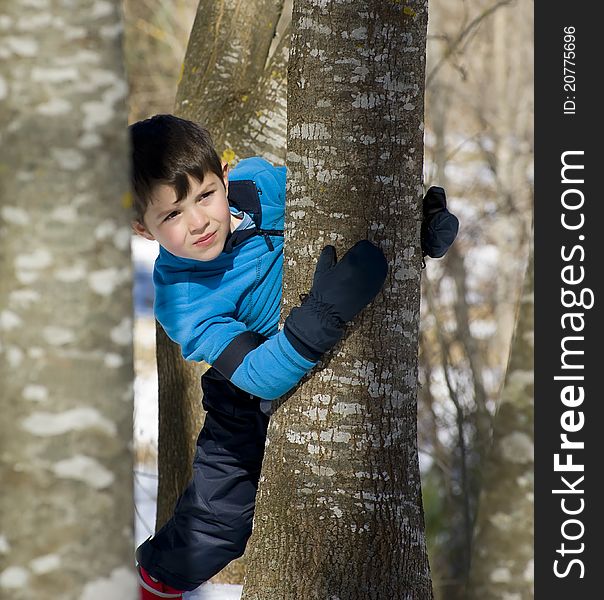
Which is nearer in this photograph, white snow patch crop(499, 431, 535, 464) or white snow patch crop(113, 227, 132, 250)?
white snow patch crop(113, 227, 132, 250)

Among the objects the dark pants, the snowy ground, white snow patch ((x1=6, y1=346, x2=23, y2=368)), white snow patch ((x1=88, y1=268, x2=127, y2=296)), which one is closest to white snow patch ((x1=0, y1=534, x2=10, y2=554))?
white snow patch ((x1=6, y1=346, x2=23, y2=368))

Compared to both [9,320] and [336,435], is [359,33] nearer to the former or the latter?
[336,435]

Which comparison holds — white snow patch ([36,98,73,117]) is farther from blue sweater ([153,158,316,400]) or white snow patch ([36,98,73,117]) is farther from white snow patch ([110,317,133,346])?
blue sweater ([153,158,316,400])

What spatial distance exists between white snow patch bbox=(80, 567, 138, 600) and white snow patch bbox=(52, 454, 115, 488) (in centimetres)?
15

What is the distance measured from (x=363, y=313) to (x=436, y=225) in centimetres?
37

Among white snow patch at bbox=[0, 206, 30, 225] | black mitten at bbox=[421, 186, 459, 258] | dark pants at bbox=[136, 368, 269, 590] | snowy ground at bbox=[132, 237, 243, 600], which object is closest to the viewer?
white snow patch at bbox=[0, 206, 30, 225]

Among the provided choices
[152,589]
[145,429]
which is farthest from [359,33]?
[145,429]

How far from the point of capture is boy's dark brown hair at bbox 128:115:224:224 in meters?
2.70

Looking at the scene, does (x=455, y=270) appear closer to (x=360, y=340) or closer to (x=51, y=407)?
(x=360, y=340)

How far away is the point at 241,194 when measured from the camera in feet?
9.76

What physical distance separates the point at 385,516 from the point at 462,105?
10.2m

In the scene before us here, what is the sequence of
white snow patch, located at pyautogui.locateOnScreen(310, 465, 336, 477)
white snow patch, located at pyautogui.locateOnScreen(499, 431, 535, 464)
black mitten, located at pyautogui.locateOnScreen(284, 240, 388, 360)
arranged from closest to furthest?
black mitten, located at pyautogui.locateOnScreen(284, 240, 388, 360)
white snow patch, located at pyautogui.locateOnScreen(310, 465, 336, 477)
white snow patch, located at pyautogui.locateOnScreen(499, 431, 535, 464)

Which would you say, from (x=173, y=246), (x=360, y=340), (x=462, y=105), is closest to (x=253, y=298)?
(x=173, y=246)

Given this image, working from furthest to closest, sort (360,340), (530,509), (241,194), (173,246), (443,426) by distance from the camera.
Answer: (443,426), (530,509), (241,194), (173,246), (360,340)
